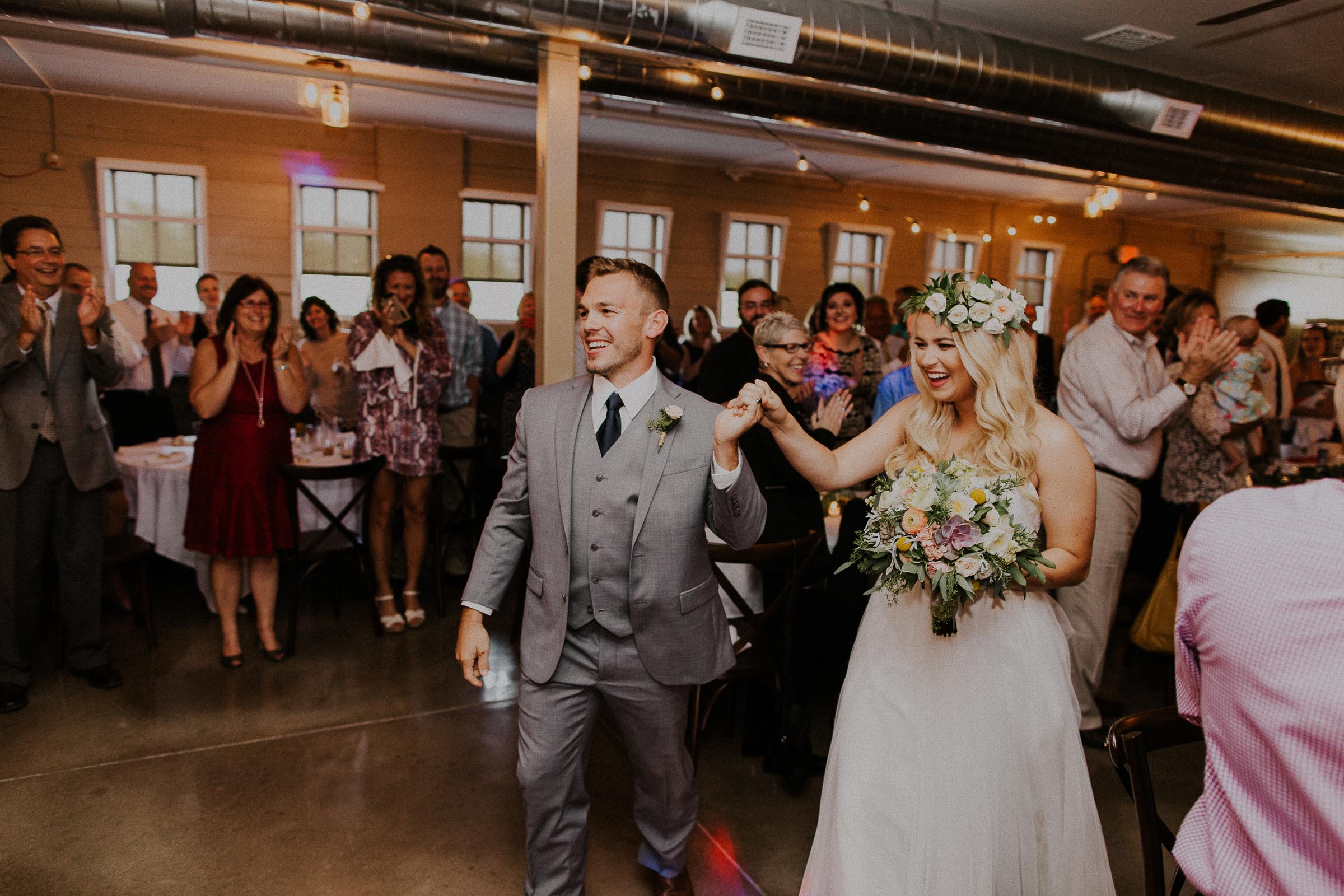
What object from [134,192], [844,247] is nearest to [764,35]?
[134,192]

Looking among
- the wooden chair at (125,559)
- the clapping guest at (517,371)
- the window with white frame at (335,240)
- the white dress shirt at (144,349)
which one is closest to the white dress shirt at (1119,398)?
the clapping guest at (517,371)

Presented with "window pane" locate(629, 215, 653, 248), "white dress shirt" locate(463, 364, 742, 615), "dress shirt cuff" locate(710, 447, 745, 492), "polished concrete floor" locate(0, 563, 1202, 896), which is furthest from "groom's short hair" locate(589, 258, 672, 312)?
"window pane" locate(629, 215, 653, 248)

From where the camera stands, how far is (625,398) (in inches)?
87.8

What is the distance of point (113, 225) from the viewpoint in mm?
8516

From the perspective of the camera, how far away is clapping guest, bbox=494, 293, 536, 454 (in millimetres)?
5109

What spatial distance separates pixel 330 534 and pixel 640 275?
3.09 m

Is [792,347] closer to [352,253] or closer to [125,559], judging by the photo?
[125,559]

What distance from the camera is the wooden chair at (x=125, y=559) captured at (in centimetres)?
417

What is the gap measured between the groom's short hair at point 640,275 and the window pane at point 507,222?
8.26 meters

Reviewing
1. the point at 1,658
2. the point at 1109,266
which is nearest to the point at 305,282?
the point at 1,658

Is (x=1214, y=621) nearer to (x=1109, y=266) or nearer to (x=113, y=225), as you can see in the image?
(x=113, y=225)

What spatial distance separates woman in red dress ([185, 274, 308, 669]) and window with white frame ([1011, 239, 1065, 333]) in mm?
12212

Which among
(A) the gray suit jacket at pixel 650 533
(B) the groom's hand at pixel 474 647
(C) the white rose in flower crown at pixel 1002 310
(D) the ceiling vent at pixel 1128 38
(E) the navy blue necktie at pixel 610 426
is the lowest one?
(B) the groom's hand at pixel 474 647

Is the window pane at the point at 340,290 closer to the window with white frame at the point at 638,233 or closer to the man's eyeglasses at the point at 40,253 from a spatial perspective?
the window with white frame at the point at 638,233
